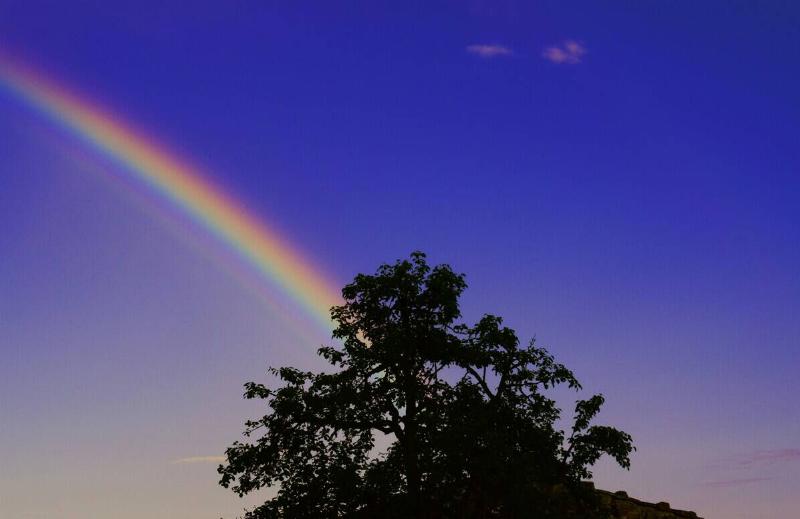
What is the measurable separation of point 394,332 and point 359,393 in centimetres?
283

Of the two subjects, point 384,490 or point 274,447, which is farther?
point 274,447

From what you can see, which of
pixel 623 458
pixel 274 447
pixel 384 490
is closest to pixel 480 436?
pixel 384 490

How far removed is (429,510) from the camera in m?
29.1

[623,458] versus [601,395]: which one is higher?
[601,395]

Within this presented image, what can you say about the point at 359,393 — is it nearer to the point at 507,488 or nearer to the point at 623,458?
the point at 507,488

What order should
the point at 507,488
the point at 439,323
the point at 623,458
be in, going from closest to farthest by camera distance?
the point at 507,488, the point at 623,458, the point at 439,323

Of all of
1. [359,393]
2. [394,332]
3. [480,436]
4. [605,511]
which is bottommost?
[605,511]

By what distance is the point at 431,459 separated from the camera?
93.8ft

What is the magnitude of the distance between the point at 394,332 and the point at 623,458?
10.3 metres

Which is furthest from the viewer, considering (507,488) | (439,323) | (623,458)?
(439,323)

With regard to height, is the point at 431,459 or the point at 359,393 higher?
the point at 359,393

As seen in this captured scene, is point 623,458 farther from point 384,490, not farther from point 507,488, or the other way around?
point 384,490

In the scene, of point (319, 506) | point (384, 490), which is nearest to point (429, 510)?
point (384, 490)

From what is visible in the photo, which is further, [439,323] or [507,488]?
[439,323]
